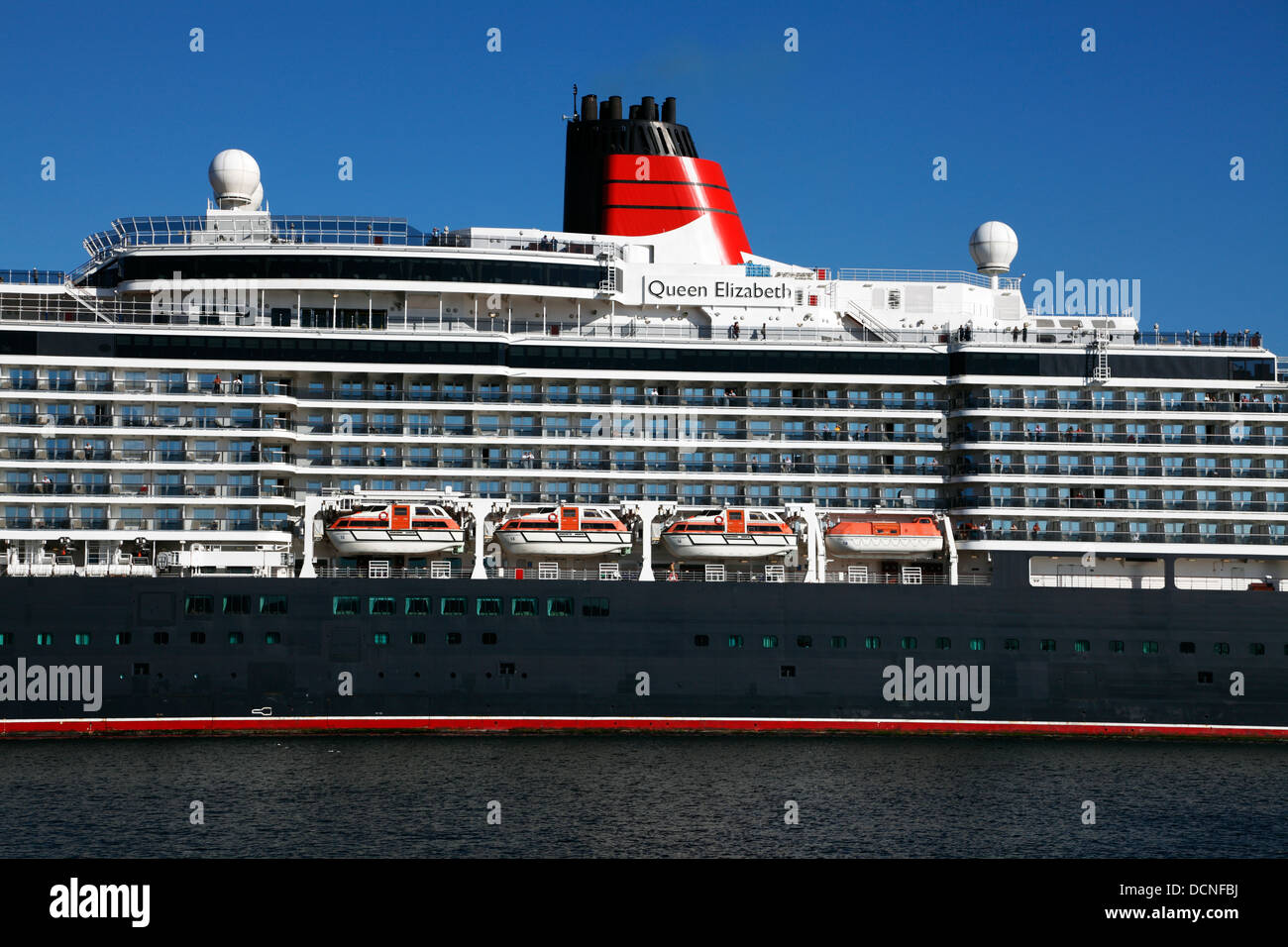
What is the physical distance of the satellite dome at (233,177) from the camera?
44.1 m

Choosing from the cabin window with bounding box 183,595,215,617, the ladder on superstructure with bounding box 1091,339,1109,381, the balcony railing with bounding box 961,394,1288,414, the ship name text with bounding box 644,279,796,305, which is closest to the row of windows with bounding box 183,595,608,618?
the cabin window with bounding box 183,595,215,617

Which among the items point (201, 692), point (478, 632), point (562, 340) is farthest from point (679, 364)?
point (201, 692)

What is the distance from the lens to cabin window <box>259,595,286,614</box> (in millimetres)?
37906

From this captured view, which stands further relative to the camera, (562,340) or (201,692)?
(562,340)

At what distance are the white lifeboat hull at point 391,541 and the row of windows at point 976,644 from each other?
8.19 meters

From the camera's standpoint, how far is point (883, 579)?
4131 centimetres

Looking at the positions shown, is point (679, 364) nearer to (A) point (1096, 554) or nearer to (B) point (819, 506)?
(B) point (819, 506)

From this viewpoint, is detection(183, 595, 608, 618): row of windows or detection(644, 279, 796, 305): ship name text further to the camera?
detection(644, 279, 796, 305): ship name text

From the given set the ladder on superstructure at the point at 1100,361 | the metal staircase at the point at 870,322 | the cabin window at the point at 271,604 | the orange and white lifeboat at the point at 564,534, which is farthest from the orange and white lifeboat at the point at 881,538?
the cabin window at the point at 271,604

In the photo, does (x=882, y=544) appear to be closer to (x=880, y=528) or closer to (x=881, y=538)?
(x=881, y=538)

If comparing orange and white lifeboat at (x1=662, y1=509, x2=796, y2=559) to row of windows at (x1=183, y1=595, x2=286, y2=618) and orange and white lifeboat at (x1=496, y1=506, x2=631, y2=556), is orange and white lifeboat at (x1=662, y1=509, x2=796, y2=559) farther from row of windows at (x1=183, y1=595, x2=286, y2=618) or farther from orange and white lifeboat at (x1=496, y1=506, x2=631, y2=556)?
row of windows at (x1=183, y1=595, x2=286, y2=618)

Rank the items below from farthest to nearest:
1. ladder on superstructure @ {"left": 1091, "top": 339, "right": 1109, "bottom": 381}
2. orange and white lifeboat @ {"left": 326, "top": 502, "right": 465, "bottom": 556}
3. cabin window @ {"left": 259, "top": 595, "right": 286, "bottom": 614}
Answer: ladder on superstructure @ {"left": 1091, "top": 339, "right": 1109, "bottom": 381} → orange and white lifeboat @ {"left": 326, "top": 502, "right": 465, "bottom": 556} → cabin window @ {"left": 259, "top": 595, "right": 286, "bottom": 614}

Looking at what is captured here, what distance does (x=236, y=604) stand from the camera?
3781 centimetres

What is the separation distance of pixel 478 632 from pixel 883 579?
41.6ft
